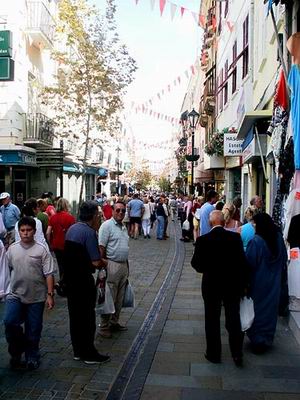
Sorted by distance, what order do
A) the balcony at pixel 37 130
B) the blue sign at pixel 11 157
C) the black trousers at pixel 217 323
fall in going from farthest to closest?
the balcony at pixel 37 130
the blue sign at pixel 11 157
the black trousers at pixel 217 323

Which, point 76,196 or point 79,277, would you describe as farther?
point 76,196

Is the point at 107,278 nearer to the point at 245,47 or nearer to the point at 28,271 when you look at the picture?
the point at 28,271

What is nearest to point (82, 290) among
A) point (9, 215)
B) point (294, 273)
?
point (294, 273)

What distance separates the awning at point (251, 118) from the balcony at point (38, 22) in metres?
11.9

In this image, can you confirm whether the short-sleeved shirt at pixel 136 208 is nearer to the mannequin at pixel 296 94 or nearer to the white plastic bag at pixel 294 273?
the white plastic bag at pixel 294 273

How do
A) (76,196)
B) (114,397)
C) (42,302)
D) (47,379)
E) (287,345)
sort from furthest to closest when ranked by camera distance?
(76,196), (287,345), (42,302), (47,379), (114,397)

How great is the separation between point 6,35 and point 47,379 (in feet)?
32.4

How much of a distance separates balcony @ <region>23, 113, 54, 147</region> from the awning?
10843 millimetres

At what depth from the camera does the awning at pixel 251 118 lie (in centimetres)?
1047

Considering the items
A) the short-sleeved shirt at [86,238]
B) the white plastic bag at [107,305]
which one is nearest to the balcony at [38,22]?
the white plastic bag at [107,305]

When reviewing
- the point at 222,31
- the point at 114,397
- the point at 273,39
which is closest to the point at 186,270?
the point at 273,39

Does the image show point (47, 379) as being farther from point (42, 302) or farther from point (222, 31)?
point (222, 31)

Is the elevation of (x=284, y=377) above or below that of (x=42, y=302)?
below

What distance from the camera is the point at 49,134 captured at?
23.0 m
